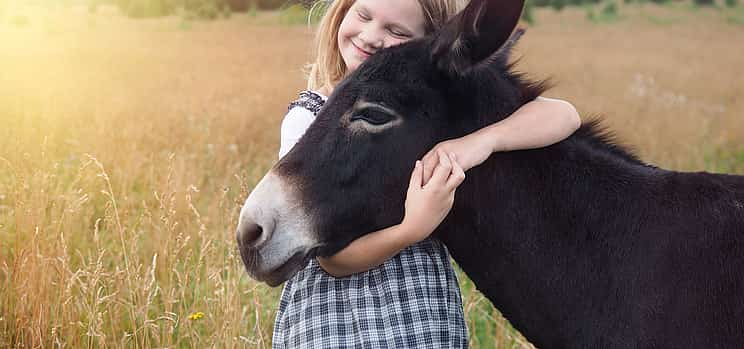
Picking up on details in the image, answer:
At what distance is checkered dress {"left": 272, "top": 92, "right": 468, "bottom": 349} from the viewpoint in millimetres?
2992

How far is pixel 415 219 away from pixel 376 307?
62cm

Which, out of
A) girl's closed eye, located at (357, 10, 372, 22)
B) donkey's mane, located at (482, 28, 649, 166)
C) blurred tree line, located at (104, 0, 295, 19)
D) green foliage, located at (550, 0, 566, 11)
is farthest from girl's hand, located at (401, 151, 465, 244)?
green foliage, located at (550, 0, 566, 11)

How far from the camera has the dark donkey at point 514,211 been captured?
242cm

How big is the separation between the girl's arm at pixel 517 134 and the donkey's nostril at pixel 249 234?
578mm

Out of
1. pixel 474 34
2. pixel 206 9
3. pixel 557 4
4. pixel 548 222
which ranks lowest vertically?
pixel 557 4

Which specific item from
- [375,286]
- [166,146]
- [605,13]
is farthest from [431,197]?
[605,13]

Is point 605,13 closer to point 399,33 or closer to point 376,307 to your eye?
point 399,33

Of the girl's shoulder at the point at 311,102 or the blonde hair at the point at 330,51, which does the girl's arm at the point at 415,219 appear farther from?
the blonde hair at the point at 330,51

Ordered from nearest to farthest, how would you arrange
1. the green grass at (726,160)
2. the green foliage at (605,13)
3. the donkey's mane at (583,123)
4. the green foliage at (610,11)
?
1. the donkey's mane at (583,123)
2. the green grass at (726,160)
3. the green foliage at (605,13)
4. the green foliage at (610,11)

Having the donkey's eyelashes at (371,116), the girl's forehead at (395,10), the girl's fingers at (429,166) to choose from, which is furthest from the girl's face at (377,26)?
the girl's fingers at (429,166)

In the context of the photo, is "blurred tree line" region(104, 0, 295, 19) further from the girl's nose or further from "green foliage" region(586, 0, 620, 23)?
"green foliage" region(586, 0, 620, 23)

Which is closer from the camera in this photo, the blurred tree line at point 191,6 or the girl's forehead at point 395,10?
the girl's forehead at point 395,10

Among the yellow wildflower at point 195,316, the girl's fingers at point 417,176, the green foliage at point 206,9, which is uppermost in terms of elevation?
the girl's fingers at point 417,176

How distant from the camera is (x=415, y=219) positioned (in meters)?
2.55
